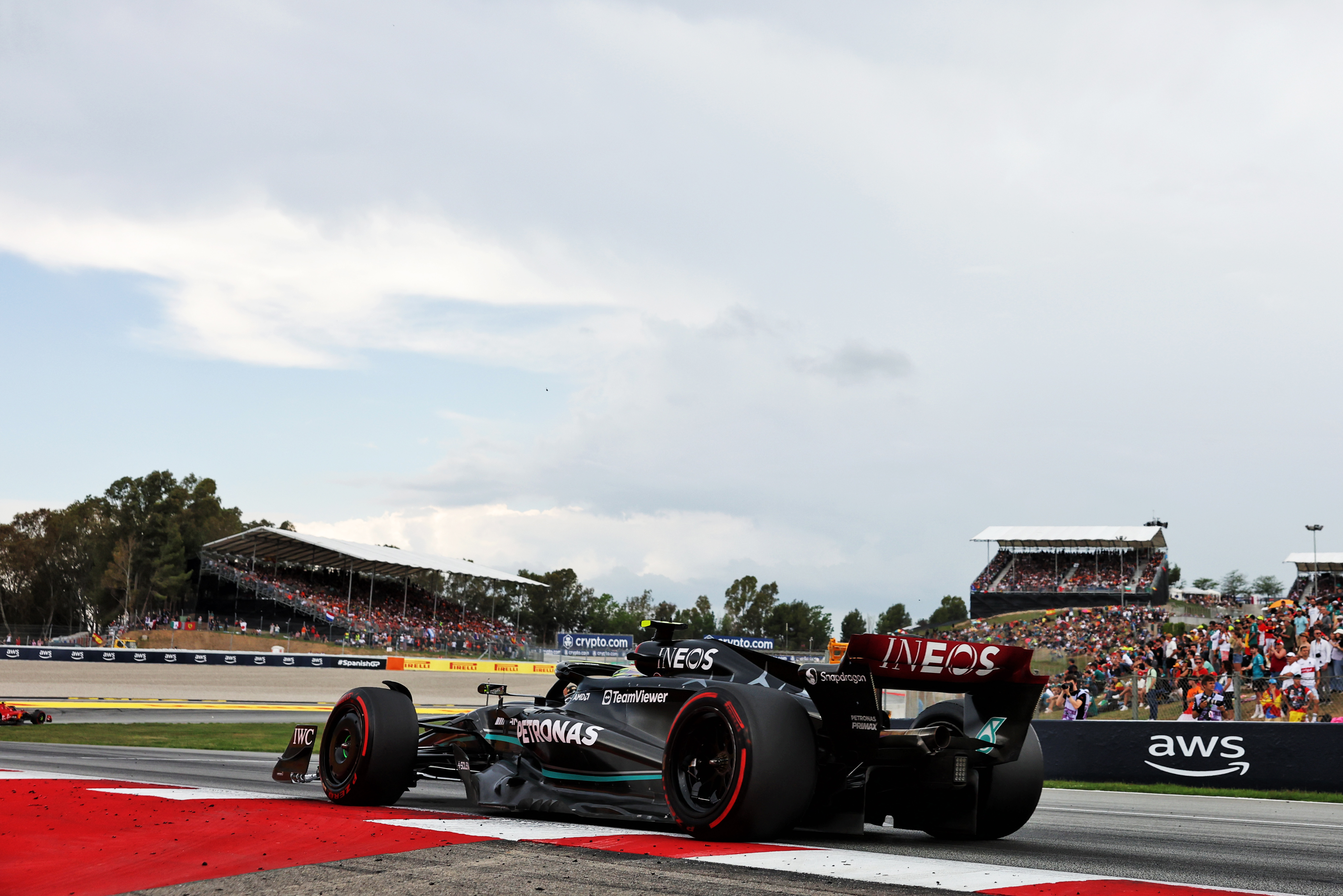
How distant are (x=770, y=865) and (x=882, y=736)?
1412 millimetres

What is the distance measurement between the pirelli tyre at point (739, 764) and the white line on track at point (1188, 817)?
12.4 feet

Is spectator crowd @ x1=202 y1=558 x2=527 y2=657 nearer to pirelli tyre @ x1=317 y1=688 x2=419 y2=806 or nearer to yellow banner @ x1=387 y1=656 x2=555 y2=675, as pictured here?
yellow banner @ x1=387 y1=656 x2=555 y2=675

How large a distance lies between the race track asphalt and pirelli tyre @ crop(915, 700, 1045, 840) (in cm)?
9

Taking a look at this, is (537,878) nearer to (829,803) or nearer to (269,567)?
(829,803)

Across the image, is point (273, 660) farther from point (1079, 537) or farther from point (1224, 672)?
point (1079, 537)

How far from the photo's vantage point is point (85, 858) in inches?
187

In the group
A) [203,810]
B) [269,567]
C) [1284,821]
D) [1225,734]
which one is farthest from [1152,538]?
[203,810]

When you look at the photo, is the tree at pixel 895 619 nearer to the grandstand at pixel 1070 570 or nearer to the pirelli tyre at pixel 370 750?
the grandstand at pixel 1070 570

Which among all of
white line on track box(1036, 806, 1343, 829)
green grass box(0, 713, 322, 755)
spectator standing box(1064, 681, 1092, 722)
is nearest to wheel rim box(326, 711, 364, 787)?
white line on track box(1036, 806, 1343, 829)

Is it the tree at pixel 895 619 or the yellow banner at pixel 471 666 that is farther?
the tree at pixel 895 619

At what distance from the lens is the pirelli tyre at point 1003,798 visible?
6.12 m

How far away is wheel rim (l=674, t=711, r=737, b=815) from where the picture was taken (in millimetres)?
5445

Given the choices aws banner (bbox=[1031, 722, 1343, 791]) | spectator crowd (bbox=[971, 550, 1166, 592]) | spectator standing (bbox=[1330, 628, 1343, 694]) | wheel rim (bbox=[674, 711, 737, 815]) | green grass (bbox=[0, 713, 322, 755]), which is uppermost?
spectator crowd (bbox=[971, 550, 1166, 592])

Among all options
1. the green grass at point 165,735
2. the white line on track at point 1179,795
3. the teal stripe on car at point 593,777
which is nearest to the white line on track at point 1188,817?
the white line on track at point 1179,795
